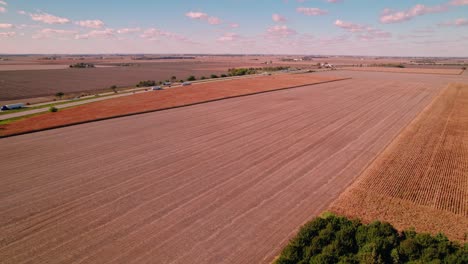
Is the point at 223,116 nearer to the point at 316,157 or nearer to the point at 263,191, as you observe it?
the point at 316,157

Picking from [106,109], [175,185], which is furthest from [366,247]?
[106,109]

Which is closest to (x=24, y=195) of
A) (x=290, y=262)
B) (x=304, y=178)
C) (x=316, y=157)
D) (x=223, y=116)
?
(x=290, y=262)

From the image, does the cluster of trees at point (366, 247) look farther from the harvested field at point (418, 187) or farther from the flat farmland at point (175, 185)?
the harvested field at point (418, 187)

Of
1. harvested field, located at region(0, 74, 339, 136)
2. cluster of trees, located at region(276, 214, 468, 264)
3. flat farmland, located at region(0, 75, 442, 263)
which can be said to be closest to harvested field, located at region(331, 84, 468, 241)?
flat farmland, located at region(0, 75, 442, 263)

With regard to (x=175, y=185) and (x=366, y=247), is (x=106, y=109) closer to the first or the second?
(x=175, y=185)

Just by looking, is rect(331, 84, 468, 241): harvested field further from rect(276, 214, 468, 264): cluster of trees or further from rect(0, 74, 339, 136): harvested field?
rect(0, 74, 339, 136): harvested field
